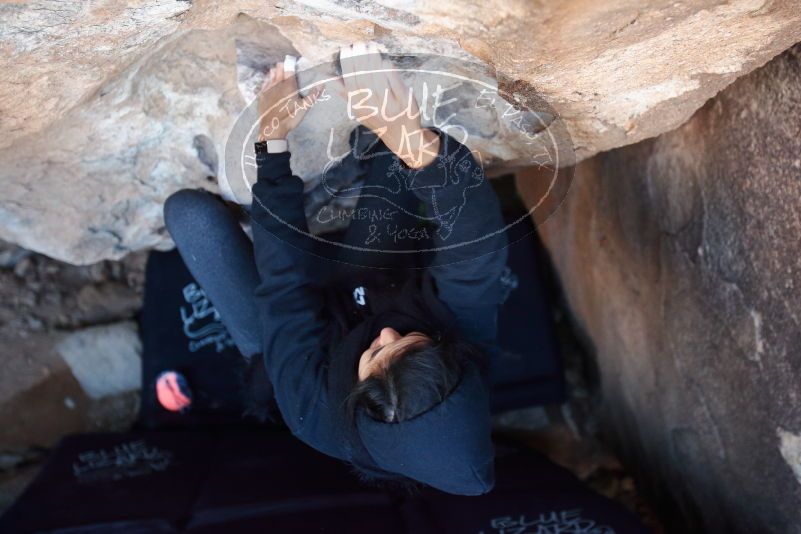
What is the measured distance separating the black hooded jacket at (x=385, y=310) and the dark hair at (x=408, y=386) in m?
0.01

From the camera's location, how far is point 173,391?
1.46 meters

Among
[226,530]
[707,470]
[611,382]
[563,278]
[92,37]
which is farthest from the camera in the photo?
[563,278]

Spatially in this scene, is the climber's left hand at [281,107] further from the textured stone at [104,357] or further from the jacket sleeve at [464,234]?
the textured stone at [104,357]

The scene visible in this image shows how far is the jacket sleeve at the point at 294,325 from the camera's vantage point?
100cm

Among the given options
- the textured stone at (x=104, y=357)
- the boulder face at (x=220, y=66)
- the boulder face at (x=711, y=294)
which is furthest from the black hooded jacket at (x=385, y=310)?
the textured stone at (x=104, y=357)

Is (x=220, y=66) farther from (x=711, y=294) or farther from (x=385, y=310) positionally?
(x=711, y=294)

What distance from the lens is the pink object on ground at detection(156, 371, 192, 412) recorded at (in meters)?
1.46

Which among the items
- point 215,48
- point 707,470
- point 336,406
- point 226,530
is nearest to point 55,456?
point 226,530

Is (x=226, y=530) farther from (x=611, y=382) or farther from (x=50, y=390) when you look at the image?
(x=611, y=382)

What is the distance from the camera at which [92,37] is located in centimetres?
74

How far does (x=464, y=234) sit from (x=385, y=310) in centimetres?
23

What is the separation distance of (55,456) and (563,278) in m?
1.21

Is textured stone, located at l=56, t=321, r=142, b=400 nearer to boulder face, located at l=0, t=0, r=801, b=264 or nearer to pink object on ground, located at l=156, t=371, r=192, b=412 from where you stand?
pink object on ground, located at l=156, t=371, r=192, b=412

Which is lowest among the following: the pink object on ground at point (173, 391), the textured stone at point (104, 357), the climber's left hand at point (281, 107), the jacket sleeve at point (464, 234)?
the pink object on ground at point (173, 391)
